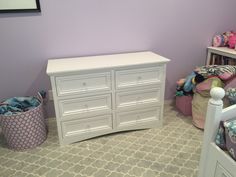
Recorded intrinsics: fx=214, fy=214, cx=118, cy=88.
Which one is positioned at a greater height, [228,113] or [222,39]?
[222,39]

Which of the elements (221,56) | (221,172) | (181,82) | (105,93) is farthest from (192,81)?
(221,172)

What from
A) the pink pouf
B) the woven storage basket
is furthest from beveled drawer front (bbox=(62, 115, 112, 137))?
the pink pouf

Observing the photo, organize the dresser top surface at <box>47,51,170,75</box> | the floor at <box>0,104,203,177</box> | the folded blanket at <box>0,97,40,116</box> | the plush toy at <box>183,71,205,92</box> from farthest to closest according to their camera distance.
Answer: the plush toy at <box>183,71,205,92</box>, the folded blanket at <box>0,97,40,116</box>, the dresser top surface at <box>47,51,170,75</box>, the floor at <box>0,104,203,177</box>

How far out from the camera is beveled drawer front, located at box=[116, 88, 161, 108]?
6.75 feet

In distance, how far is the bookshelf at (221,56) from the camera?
2361 millimetres

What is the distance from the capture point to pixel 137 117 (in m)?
2.20

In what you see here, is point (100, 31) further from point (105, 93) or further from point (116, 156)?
point (116, 156)

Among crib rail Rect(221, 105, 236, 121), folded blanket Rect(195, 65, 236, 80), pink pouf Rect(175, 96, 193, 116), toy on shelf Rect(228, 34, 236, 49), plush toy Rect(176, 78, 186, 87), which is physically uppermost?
toy on shelf Rect(228, 34, 236, 49)

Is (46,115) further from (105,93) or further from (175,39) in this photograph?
(175,39)

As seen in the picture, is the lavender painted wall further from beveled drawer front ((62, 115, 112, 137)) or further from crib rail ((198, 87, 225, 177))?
crib rail ((198, 87, 225, 177))

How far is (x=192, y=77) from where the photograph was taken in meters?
2.35

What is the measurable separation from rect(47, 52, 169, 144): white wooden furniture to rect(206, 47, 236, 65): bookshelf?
843 millimetres

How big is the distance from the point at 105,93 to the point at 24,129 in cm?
78

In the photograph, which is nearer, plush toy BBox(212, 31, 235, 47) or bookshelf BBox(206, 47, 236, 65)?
bookshelf BBox(206, 47, 236, 65)
